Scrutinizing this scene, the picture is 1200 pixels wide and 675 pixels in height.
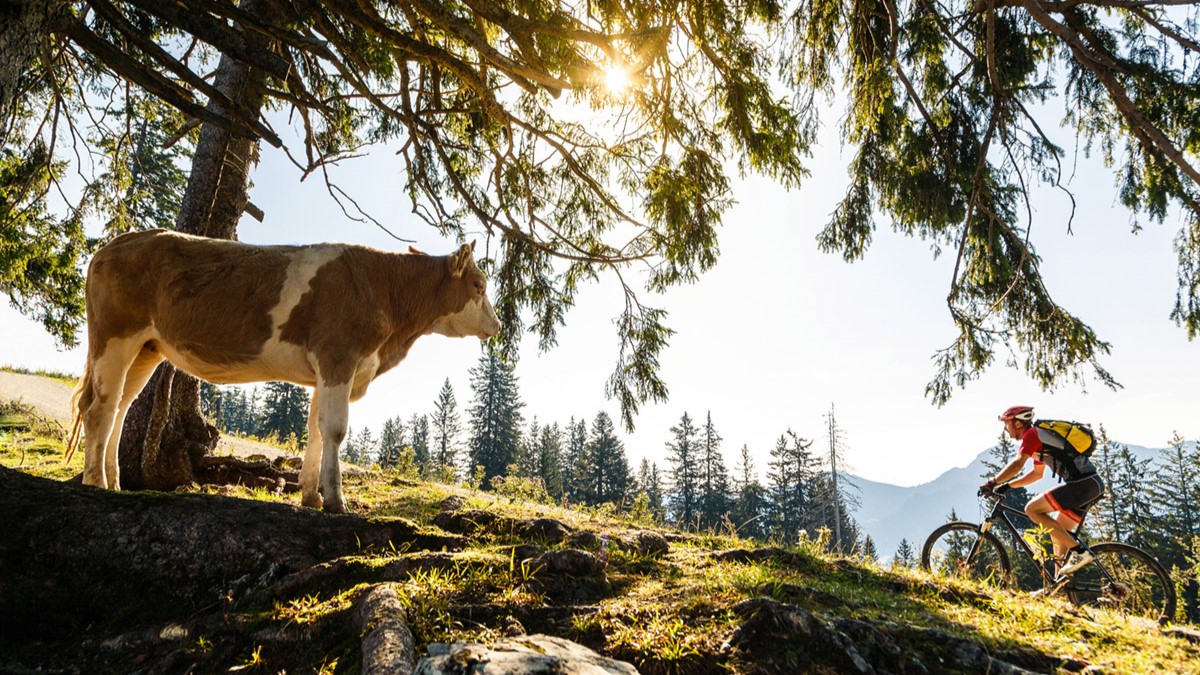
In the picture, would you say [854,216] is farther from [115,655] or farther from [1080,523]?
[115,655]

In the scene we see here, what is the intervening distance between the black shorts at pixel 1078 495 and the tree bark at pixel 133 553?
7.04 meters

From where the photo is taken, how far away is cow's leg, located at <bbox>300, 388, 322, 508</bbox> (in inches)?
189

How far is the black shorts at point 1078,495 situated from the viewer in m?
6.06

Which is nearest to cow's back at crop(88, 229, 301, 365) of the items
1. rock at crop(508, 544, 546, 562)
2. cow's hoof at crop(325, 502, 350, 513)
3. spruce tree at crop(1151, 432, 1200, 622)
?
cow's hoof at crop(325, 502, 350, 513)

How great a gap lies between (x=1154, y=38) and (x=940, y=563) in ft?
17.9

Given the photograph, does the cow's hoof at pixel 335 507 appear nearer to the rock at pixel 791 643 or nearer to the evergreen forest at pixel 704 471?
the rock at pixel 791 643

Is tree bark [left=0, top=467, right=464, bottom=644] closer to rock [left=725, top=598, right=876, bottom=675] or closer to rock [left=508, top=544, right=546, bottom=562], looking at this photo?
rock [left=508, top=544, right=546, bottom=562]

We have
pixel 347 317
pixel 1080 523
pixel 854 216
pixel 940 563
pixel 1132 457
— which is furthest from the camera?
pixel 1132 457

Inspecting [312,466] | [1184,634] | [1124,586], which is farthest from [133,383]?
[1124,586]

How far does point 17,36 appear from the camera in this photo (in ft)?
9.91

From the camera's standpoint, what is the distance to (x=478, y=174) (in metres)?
7.32

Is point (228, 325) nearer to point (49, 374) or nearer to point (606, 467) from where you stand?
point (49, 374)

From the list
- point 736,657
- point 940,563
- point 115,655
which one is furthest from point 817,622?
point 940,563

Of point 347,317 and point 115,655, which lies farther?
point 347,317
